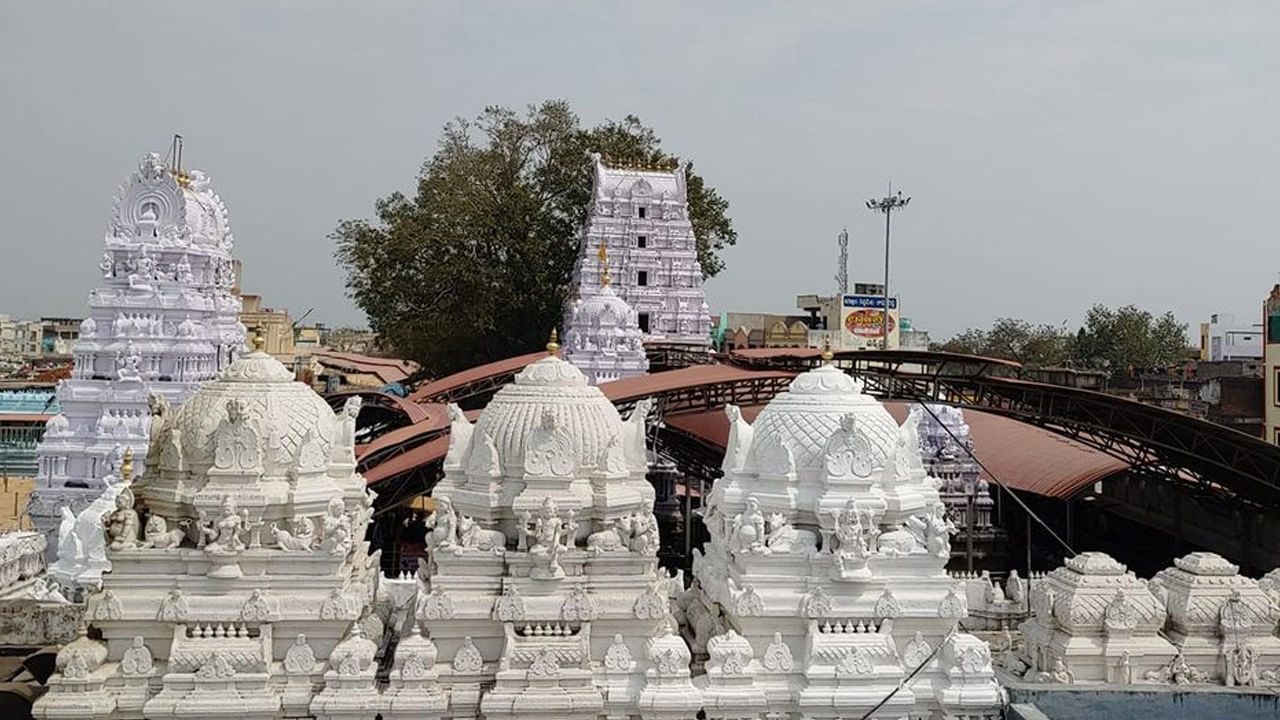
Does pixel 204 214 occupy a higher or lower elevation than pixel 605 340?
higher

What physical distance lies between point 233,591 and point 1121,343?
65.6 metres

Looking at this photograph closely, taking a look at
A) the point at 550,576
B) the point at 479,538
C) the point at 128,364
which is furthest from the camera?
the point at 128,364

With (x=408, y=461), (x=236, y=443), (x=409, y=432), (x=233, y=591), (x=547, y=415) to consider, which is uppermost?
(x=547, y=415)

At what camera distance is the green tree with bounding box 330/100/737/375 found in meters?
44.1

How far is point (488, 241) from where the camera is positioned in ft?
148

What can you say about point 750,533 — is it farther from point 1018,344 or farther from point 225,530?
point 1018,344

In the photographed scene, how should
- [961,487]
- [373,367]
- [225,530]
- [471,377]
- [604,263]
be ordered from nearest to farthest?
[225,530] < [961,487] < [471,377] < [604,263] < [373,367]

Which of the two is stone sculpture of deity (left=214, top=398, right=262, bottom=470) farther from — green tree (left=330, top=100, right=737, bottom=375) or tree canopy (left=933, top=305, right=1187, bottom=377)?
tree canopy (left=933, top=305, right=1187, bottom=377)

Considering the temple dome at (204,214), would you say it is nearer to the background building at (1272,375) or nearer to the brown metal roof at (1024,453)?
the brown metal roof at (1024,453)

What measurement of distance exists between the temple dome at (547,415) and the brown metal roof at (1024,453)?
40.8 ft

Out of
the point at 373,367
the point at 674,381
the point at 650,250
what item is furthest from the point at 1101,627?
the point at 373,367

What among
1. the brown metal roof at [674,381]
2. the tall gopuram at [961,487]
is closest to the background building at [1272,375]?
the tall gopuram at [961,487]

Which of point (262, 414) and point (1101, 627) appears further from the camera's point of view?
point (1101, 627)

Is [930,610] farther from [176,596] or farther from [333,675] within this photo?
[176,596]
